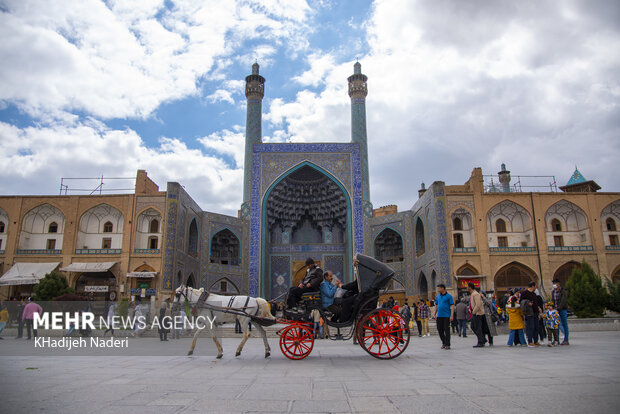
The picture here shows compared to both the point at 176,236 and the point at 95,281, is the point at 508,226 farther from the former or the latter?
the point at 95,281

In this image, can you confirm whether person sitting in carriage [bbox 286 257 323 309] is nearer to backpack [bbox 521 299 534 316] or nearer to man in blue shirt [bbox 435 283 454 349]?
man in blue shirt [bbox 435 283 454 349]

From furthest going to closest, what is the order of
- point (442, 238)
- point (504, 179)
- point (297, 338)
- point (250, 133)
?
point (504, 179) → point (250, 133) → point (442, 238) → point (297, 338)

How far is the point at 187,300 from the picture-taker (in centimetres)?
648

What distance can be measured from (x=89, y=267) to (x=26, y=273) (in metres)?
2.72

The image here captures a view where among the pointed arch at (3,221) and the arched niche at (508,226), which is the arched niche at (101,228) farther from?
the arched niche at (508,226)

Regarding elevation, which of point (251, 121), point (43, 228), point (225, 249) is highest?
point (251, 121)

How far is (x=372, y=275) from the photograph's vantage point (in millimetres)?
5762

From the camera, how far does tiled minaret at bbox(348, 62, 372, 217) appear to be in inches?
944

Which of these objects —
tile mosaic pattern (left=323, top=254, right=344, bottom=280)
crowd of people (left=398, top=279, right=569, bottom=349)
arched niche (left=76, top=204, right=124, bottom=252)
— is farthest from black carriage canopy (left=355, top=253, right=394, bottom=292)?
tile mosaic pattern (left=323, top=254, right=344, bottom=280)

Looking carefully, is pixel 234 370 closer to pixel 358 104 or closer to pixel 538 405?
pixel 538 405

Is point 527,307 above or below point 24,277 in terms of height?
below

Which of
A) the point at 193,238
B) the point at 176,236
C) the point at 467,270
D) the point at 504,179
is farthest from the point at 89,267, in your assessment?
the point at 504,179

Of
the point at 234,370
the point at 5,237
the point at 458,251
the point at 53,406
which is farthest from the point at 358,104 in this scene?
the point at 53,406

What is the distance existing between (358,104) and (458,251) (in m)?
10.8
